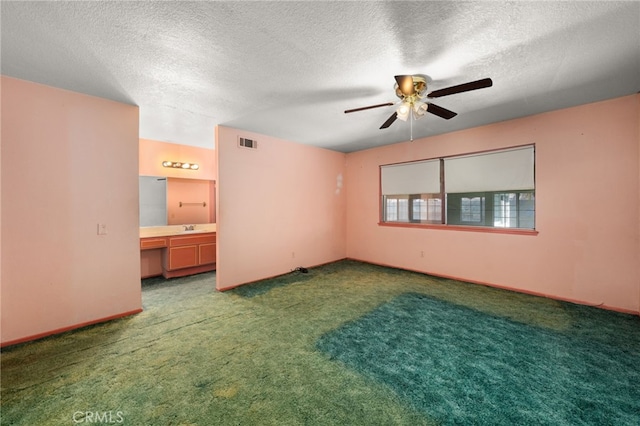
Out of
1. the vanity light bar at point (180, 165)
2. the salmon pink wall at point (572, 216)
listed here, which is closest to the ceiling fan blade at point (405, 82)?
the salmon pink wall at point (572, 216)

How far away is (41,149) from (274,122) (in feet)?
8.62

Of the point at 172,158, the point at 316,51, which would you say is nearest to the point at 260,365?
the point at 316,51

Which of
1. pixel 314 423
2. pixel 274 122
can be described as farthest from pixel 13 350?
pixel 274 122

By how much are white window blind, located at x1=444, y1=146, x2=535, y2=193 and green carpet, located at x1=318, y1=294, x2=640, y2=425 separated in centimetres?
207

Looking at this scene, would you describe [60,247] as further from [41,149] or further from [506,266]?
[506,266]

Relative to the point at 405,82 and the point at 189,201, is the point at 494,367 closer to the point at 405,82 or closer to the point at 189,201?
the point at 405,82

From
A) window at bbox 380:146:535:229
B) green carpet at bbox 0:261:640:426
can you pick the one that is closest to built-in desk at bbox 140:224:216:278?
green carpet at bbox 0:261:640:426

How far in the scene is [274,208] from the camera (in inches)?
184

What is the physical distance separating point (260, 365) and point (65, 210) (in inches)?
106

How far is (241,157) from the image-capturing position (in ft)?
13.6

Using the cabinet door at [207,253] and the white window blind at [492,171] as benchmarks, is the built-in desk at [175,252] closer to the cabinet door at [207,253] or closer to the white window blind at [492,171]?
the cabinet door at [207,253]

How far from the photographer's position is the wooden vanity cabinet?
14.1 ft

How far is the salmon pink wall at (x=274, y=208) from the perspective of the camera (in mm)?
3982

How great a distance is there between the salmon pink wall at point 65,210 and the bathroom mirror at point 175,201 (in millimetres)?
1801
